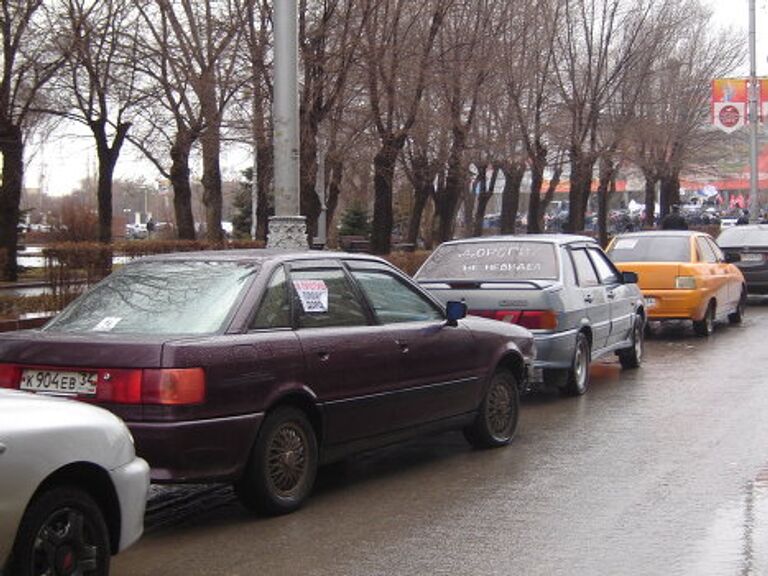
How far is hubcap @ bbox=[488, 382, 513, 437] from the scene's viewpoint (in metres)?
8.15

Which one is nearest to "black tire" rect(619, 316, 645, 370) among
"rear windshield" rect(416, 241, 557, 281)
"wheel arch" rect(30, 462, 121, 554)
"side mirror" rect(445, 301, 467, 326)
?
"rear windshield" rect(416, 241, 557, 281)

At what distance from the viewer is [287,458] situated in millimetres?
6121

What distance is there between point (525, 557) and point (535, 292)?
186 inches

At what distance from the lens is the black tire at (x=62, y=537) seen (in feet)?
13.4

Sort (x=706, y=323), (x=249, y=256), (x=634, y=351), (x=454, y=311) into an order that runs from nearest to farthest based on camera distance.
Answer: (x=249, y=256) < (x=454, y=311) < (x=634, y=351) < (x=706, y=323)

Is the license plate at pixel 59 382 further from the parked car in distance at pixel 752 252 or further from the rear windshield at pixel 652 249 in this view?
the parked car in distance at pixel 752 252

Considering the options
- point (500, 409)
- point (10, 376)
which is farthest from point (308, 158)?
point (10, 376)

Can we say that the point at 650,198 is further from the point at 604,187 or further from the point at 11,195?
the point at 11,195

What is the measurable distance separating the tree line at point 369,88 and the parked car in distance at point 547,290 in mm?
6131

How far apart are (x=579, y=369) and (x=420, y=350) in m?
3.78

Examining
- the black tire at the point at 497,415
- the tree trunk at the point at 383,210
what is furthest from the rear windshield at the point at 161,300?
the tree trunk at the point at 383,210

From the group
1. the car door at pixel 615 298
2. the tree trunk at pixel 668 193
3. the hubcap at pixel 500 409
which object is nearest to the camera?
the hubcap at pixel 500 409

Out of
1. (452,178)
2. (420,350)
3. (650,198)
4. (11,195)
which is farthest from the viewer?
(650,198)

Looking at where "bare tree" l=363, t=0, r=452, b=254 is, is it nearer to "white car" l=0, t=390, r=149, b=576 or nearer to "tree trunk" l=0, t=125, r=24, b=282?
"tree trunk" l=0, t=125, r=24, b=282
